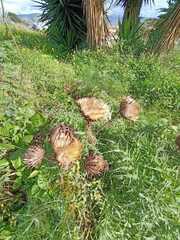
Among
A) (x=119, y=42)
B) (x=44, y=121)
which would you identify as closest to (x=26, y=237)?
(x=44, y=121)

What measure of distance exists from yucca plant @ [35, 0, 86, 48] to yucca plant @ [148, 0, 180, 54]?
191 centimetres

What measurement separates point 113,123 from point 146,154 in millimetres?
395

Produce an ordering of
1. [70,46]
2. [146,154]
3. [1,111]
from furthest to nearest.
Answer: [70,46], [1,111], [146,154]

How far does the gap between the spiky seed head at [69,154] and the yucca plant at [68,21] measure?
7.94m

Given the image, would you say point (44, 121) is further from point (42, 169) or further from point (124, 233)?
point (124, 233)

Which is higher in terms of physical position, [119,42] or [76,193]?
[76,193]

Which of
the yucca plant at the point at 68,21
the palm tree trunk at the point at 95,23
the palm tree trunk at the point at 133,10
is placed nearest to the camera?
the palm tree trunk at the point at 95,23

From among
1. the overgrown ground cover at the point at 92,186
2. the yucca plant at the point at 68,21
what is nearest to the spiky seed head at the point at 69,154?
the overgrown ground cover at the point at 92,186

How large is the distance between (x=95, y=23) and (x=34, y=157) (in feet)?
22.2

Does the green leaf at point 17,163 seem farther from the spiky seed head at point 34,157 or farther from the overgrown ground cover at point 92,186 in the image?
the spiky seed head at point 34,157

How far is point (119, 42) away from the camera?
819 cm

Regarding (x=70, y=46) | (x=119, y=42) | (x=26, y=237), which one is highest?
(x=26, y=237)

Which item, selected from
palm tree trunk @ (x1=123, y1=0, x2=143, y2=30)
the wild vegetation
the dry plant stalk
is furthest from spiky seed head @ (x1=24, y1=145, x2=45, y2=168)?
palm tree trunk @ (x1=123, y1=0, x2=143, y2=30)

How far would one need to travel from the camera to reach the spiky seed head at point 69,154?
2.42 metres
